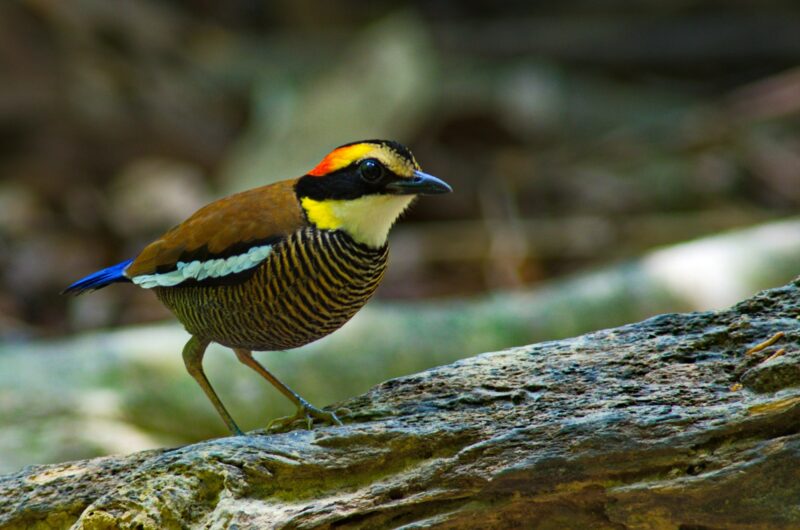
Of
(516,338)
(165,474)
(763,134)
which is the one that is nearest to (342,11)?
(763,134)

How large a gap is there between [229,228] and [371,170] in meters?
0.58

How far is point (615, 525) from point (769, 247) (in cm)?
510

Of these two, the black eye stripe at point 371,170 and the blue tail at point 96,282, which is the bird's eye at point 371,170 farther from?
the blue tail at point 96,282

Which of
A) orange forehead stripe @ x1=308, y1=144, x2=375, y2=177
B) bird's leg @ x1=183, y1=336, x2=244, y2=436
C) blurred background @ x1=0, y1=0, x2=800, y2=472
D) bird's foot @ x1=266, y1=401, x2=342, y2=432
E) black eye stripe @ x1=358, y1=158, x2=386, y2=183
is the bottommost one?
bird's foot @ x1=266, y1=401, x2=342, y2=432

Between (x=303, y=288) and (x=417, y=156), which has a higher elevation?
(x=417, y=156)

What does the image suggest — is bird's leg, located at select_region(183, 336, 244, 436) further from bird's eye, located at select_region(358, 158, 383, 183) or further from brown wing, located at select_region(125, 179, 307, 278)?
bird's eye, located at select_region(358, 158, 383, 183)

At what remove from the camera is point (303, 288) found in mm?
3750

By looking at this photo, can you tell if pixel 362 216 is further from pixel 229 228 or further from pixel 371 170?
pixel 229 228

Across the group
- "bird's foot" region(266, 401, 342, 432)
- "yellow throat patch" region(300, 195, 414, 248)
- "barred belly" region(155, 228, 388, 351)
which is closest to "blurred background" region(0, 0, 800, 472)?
"bird's foot" region(266, 401, 342, 432)

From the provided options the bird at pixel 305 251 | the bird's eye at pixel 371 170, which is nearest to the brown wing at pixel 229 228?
the bird at pixel 305 251

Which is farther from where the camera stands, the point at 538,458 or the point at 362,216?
the point at 362,216

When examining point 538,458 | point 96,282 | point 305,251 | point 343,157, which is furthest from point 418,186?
point 96,282

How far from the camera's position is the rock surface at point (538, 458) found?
3.01 metres

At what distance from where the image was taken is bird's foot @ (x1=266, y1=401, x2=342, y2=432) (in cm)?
374
